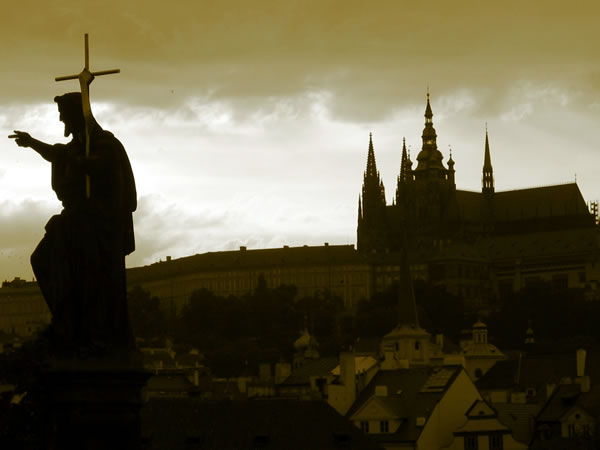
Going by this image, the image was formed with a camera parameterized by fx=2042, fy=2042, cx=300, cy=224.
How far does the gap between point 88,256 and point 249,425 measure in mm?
56512

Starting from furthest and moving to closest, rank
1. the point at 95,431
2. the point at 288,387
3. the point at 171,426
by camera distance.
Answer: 1. the point at 288,387
2. the point at 171,426
3. the point at 95,431

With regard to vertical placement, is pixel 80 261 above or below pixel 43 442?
A: above

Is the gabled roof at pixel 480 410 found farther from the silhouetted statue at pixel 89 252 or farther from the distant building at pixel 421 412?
the silhouetted statue at pixel 89 252

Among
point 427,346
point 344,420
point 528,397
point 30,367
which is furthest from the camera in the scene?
point 427,346

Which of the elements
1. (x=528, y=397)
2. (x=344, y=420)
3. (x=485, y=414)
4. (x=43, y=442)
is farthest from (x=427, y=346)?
(x=43, y=442)

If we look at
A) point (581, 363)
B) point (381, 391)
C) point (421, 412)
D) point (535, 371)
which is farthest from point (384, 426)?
point (535, 371)

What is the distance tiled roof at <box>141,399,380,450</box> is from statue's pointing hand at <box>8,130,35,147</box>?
2049 inches

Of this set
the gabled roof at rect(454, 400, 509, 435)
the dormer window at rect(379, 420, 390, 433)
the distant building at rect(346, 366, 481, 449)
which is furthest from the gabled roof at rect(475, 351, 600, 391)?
the gabled roof at rect(454, 400, 509, 435)

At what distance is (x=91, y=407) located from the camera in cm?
1282

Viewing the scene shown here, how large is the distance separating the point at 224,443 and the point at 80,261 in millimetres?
55477

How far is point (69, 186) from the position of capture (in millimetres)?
13195

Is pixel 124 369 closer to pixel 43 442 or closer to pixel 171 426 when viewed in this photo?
pixel 43 442

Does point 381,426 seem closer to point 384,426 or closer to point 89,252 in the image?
point 384,426

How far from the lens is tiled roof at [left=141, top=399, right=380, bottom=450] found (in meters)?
67.1
